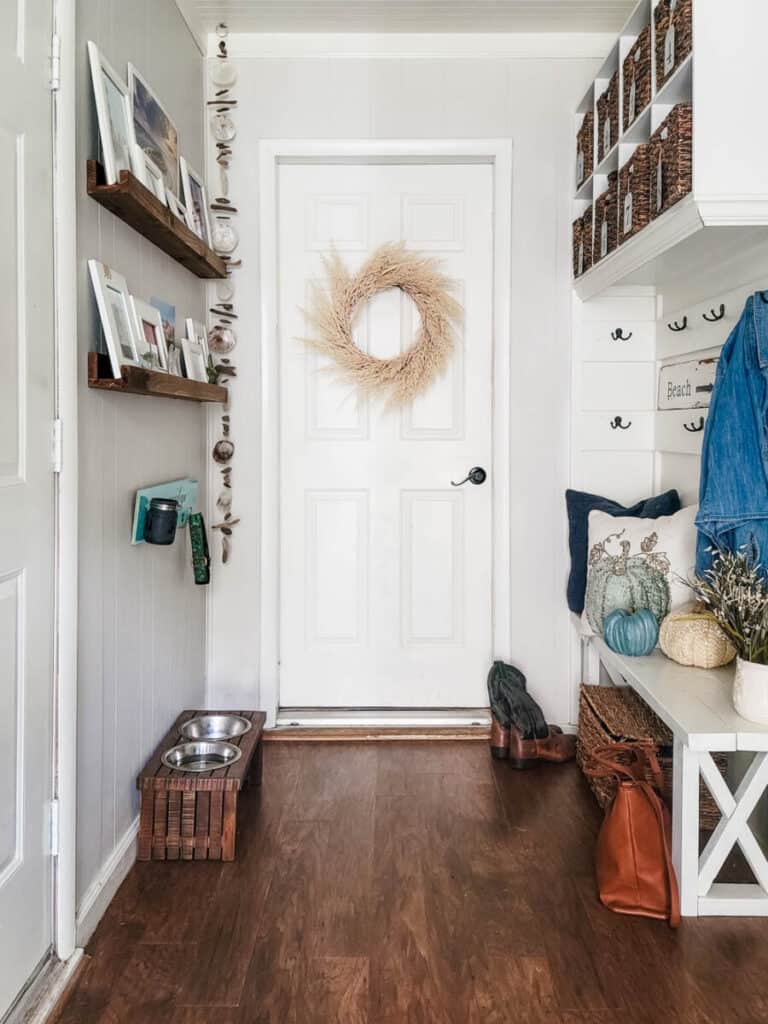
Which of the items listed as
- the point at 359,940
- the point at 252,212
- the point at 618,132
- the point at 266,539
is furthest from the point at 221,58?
the point at 359,940

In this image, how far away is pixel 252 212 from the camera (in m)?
3.12

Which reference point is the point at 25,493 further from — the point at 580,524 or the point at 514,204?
the point at 514,204

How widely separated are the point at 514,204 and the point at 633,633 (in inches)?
65.1

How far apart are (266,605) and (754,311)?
75.2 inches

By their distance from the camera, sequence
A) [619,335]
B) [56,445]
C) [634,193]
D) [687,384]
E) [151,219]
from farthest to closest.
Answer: [619,335] < [687,384] < [634,193] < [151,219] < [56,445]

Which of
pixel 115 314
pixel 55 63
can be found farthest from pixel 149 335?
Answer: pixel 55 63

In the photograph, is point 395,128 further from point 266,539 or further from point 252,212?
point 266,539

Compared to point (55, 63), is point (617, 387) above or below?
below

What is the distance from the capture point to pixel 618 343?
10.2 feet

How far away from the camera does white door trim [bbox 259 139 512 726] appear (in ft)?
10.1

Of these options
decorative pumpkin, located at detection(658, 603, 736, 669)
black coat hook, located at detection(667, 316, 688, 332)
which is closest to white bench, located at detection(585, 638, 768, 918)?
decorative pumpkin, located at detection(658, 603, 736, 669)

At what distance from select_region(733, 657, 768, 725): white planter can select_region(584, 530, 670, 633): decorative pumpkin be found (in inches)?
21.0

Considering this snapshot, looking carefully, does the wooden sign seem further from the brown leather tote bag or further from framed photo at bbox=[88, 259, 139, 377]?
framed photo at bbox=[88, 259, 139, 377]

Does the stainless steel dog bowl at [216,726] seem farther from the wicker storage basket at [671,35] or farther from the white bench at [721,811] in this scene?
the wicker storage basket at [671,35]
